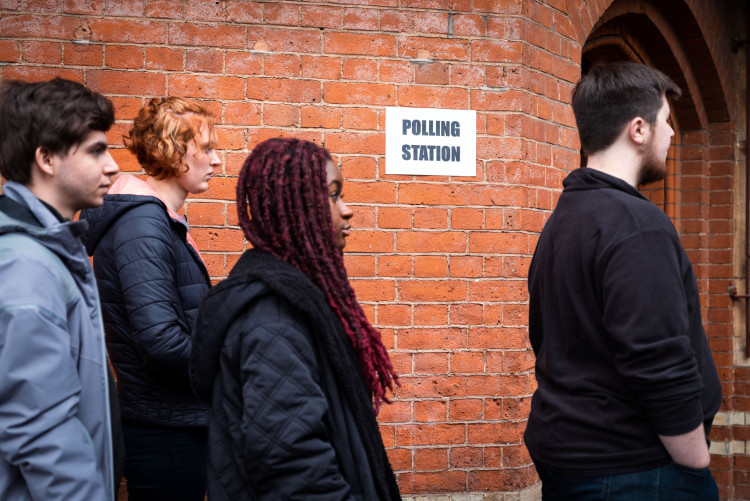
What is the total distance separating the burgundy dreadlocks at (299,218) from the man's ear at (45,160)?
0.47 m

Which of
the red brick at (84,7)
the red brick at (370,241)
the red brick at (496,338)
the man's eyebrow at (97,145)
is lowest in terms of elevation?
the red brick at (496,338)

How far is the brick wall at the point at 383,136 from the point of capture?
3.32 m

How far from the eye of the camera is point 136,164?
3.34m

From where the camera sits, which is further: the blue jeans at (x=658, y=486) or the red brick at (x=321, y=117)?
the red brick at (x=321, y=117)

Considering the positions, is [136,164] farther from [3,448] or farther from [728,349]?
[728,349]

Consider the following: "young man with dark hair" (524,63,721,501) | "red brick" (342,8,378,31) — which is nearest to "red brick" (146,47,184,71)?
"red brick" (342,8,378,31)

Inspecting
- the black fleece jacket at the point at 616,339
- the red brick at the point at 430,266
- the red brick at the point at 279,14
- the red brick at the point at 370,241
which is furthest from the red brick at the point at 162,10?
the black fleece jacket at the point at 616,339

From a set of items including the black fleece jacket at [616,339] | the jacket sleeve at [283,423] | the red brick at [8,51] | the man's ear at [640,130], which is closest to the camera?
the jacket sleeve at [283,423]

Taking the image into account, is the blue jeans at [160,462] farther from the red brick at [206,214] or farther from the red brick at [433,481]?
the red brick at [433,481]

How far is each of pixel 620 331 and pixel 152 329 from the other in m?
1.36

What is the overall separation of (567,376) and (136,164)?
2.34 meters

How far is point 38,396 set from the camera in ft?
4.94

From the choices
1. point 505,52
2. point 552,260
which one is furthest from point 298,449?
point 505,52

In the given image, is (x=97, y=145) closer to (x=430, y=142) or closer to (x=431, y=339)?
(x=430, y=142)
